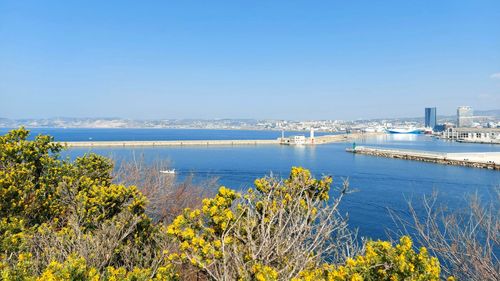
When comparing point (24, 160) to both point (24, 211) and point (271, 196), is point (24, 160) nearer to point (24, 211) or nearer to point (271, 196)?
point (24, 211)

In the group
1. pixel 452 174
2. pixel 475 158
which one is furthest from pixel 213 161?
pixel 475 158

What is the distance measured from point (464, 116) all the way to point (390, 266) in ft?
527

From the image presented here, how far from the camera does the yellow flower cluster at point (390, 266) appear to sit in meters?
2.79

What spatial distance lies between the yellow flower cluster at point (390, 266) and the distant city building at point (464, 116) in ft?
494

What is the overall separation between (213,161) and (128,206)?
108 ft

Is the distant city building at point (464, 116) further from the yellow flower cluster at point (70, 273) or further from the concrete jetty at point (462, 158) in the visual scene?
the yellow flower cluster at point (70, 273)

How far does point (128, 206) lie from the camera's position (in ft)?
18.5

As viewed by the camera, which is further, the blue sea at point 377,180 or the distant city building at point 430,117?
the distant city building at point 430,117

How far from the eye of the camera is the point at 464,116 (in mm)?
139375

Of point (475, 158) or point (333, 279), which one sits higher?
point (333, 279)

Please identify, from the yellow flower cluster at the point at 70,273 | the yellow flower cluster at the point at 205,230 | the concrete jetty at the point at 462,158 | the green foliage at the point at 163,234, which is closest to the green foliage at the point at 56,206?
the green foliage at the point at 163,234

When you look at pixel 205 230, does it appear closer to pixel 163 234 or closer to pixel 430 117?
pixel 163 234

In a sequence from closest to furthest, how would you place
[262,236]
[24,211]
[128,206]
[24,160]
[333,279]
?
1. [333,279]
2. [262,236]
3. [128,206]
4. [24,211]
5. [24,160]

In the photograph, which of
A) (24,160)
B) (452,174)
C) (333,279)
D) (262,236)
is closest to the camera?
(333,279)
